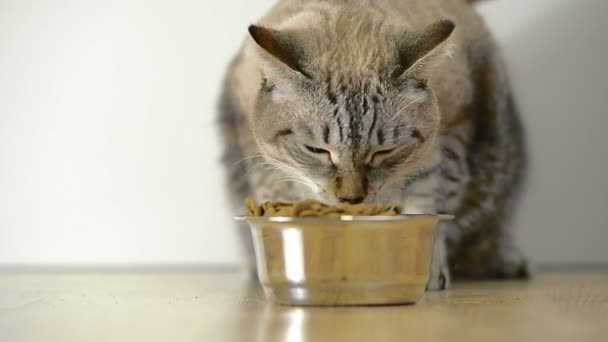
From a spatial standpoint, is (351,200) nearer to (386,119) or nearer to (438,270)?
(386,119)

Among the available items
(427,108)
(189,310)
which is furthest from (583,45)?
(189,310)

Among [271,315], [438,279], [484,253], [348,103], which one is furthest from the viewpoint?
[484,253]

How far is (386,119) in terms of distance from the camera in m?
1.83

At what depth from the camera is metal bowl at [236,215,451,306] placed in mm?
1542

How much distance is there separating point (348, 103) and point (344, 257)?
40cm

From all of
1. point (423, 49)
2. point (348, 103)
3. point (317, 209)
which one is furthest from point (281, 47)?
point (317, 209)

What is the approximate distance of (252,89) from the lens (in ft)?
7.37

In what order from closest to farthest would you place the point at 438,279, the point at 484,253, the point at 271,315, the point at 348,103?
the point at 271,315 → the point at 348,103 → the point at 438,279 → the point at 484,253

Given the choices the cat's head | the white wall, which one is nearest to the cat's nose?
the cat's head

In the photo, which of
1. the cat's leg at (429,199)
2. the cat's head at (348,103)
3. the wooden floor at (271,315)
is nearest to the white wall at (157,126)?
the wooden floor at (271,315)

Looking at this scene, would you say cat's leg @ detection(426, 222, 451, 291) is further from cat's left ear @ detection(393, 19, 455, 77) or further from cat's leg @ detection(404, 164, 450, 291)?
cat's left ear @ detection(393, 19, 455, 77)

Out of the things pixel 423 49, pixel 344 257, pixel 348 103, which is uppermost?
pixel 423 49

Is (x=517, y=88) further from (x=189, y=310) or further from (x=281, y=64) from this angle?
(x=189, y=310)

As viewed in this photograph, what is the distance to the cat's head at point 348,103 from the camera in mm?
1807
